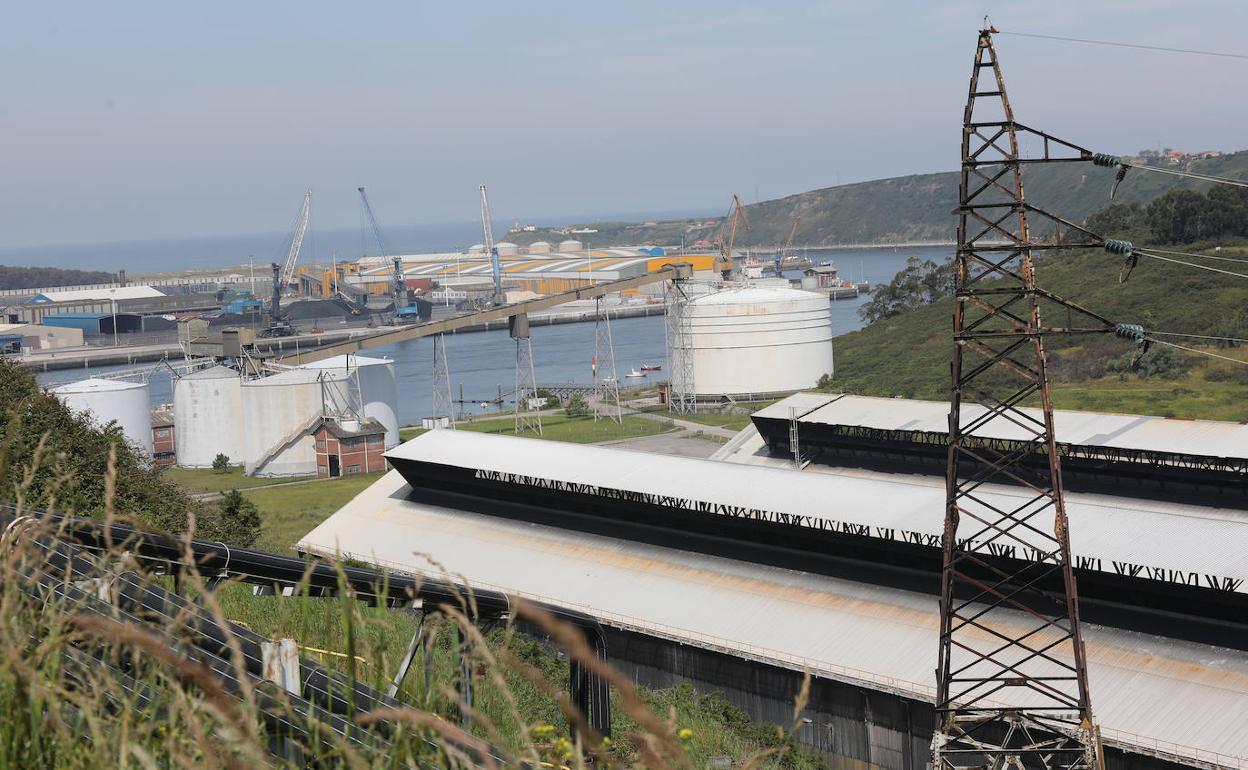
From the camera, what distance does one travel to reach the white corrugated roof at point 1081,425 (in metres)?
23.0

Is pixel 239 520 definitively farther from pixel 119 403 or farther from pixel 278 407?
pixel 119 403

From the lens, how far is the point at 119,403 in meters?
56.7

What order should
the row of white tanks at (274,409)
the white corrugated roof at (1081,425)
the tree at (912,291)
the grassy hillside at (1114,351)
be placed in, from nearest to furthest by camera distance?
the white corrugated roof at (1081,425), the grassy hillside at (1114,351), the row of white tanks at (274,409), the tree at (912,291)

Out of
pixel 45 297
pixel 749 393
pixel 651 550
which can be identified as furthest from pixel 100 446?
pixel 45 297

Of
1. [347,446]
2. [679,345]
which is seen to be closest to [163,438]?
[347,446]

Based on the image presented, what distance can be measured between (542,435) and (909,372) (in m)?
19.9

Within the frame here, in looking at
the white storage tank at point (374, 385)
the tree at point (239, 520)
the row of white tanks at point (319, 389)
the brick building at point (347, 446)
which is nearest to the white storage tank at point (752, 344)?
the row of white tanks at point (319, 389)

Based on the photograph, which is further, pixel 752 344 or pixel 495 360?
pixel 495 360

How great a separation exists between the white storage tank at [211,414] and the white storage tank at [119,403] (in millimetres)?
2453

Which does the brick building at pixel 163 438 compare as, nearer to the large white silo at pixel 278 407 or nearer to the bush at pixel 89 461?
the large white silo at pixel 278 407

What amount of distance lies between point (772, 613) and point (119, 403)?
1761 inches

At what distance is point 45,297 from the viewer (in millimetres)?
150750

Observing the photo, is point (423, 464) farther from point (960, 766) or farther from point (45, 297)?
point (45, 297)

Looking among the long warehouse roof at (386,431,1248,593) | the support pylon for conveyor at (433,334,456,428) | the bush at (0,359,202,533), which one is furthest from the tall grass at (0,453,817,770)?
the support pylon for conveyor at (433,334,456,428)
